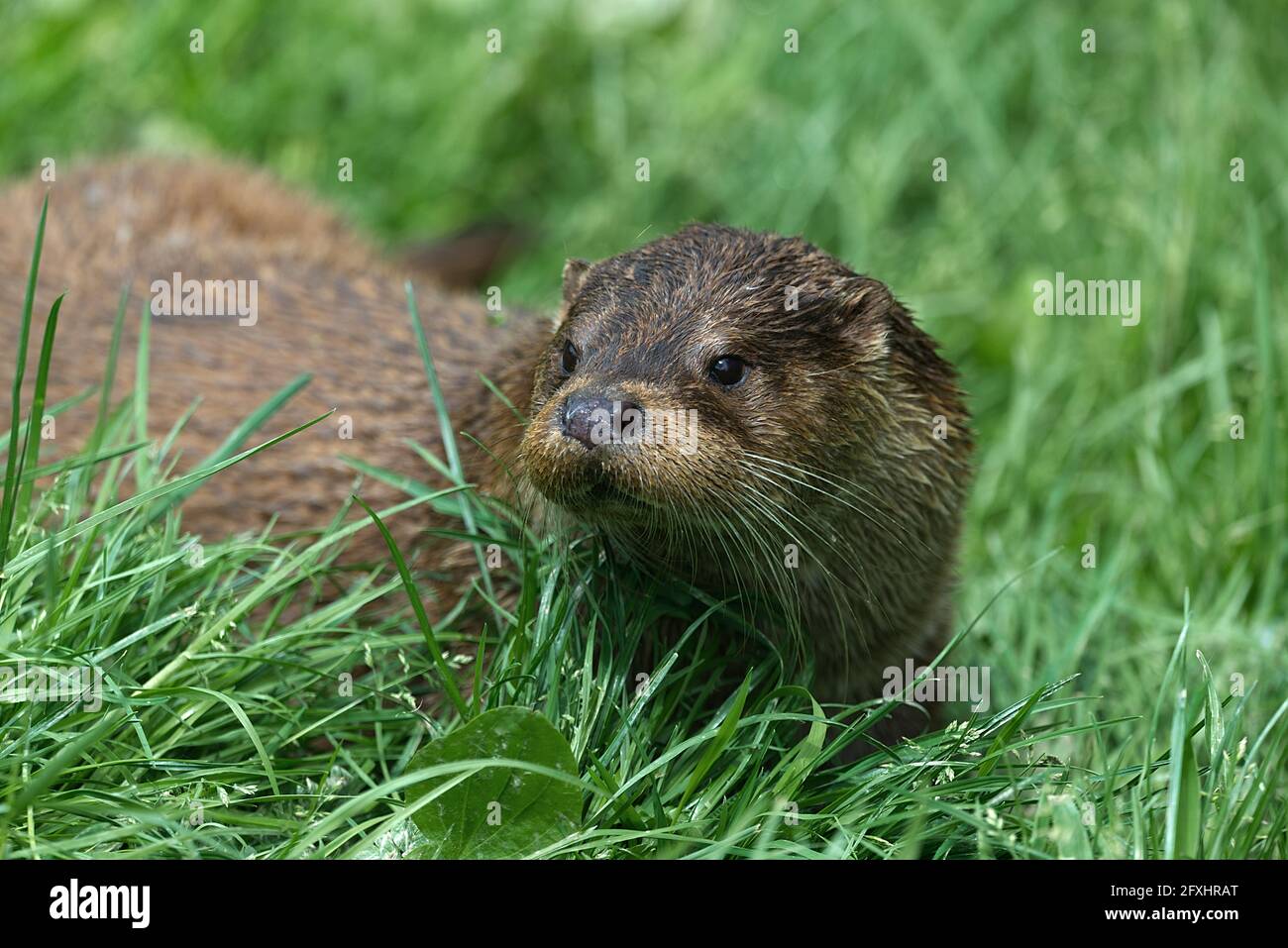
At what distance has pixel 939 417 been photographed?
3146 millimetres

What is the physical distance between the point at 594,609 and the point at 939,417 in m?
0.86

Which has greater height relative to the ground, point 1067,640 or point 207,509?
point 207,509

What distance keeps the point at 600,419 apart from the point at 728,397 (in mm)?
333

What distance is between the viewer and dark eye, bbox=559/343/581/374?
2877 mm

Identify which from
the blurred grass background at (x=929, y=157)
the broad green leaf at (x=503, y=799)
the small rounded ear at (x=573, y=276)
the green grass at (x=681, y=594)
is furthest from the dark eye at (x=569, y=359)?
the blurred grass background at (x=929, y=157)

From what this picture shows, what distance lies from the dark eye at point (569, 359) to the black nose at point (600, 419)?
289 mm

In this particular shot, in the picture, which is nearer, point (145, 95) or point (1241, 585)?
point (1241, 585)

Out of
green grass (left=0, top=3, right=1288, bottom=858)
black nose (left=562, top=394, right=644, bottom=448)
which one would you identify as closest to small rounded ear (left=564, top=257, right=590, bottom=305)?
green grass (left=0, top=3, right=1288, bottom=858)

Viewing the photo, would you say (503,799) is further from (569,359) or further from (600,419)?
(569,359)

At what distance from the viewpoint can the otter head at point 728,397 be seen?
2602 mm

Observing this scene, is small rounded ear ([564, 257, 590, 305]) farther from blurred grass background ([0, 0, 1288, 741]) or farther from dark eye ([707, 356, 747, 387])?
blurred grass background ([0, 0, 1288, 741])
